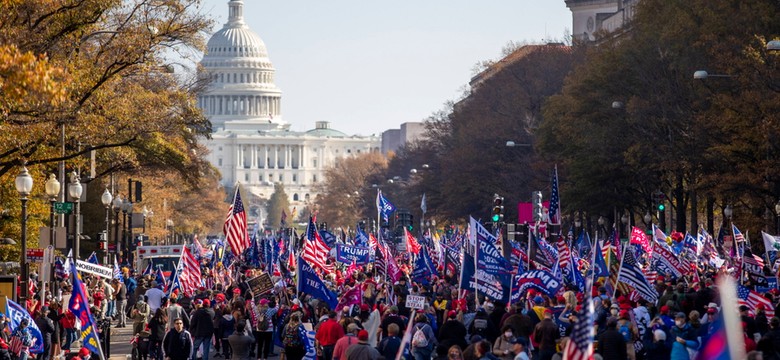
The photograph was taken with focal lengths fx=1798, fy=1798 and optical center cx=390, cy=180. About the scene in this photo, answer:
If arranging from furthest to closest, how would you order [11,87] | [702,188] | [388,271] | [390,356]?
[702,188]
[388,271]
[390,356]
[11,87]

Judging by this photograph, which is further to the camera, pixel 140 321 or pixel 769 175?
pixel 769 175

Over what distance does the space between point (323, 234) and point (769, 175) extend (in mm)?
16530

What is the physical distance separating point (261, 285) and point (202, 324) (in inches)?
87.9

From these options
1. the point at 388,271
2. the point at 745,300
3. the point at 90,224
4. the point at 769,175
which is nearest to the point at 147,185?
the point at 90,224

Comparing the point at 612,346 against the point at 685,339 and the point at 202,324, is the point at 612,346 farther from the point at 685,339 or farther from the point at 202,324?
the point at 202,324

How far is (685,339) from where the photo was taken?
21969 mm

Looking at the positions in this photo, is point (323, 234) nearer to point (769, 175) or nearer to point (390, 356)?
point (769, 175)

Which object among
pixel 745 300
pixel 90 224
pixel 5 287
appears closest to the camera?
pixel 745 300

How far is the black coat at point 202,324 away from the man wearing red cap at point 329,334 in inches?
166

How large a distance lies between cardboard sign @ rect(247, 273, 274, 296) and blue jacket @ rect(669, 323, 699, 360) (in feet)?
31.2

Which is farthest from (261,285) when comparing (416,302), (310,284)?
(416,302)

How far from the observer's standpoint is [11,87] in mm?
17469

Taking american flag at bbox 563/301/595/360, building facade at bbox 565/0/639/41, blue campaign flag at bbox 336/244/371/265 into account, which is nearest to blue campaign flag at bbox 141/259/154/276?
blue campaign flag at bbox 336/244/371/265

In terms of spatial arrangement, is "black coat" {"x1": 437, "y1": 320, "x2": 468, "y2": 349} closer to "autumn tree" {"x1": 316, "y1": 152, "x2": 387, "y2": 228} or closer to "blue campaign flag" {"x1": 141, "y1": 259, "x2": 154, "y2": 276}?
"blue campaign flag" {"x1": 141, "y1": 259, "x2": 154, "y2": 276}
